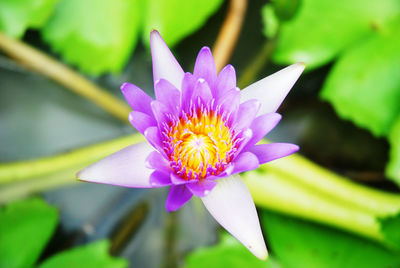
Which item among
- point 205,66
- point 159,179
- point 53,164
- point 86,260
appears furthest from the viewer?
point 53,164

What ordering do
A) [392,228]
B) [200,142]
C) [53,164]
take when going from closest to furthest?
[200,142]
[392,228]
[53,164]

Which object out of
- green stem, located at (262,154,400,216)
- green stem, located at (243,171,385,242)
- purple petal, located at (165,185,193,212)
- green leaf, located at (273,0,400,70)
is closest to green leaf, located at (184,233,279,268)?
green stem, located at (243,171,385,242)

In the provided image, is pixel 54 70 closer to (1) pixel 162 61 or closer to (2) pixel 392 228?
(1) pixel 162 61

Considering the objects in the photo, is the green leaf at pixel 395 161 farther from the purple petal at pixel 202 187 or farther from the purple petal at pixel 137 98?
the purple petal at pixel 137 98

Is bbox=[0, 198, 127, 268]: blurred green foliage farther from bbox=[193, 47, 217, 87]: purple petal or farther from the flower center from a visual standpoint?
bbox=[193, 47, 217, 87]: purple petal

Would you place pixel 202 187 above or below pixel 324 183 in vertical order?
above

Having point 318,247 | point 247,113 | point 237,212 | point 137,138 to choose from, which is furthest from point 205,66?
point 318,247

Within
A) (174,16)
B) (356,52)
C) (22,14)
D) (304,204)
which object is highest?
(22,14)
